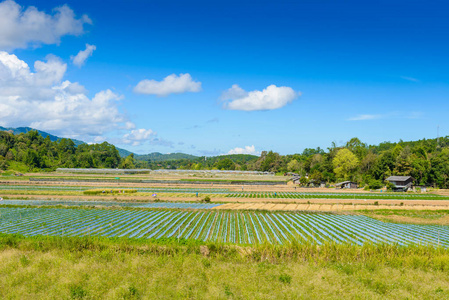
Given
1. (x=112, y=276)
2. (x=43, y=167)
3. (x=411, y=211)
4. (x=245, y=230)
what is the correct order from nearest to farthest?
(x=112, y=276)
(x=245, y=230)
(x=411, y=211)
(x=43, y=167)

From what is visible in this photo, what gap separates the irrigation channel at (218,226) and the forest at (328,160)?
47.0m

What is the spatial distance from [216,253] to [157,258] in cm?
388

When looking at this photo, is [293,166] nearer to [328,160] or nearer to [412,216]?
[328,160]

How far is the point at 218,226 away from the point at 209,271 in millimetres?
14106

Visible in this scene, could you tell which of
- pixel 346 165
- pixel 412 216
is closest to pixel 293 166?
pixel 346 165

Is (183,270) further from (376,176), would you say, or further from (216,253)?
(376,176)

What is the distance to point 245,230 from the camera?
29.3 m

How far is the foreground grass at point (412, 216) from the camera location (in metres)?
36.5

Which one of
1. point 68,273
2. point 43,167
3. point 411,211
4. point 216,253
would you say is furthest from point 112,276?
point 43,167

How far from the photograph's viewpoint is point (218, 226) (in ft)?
101

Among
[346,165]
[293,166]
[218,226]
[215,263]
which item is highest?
[346,165]

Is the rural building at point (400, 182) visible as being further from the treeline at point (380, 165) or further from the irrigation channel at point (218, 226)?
the irrigation channel at point (218, 226)

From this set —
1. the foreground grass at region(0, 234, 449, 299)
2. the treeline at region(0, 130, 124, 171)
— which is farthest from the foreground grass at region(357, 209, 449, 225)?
the treeline at region(0, 130, 124, 171)

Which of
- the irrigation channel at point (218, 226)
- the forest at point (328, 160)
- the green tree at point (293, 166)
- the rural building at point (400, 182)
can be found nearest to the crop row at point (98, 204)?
the irrigation channel at point (218, 226)
